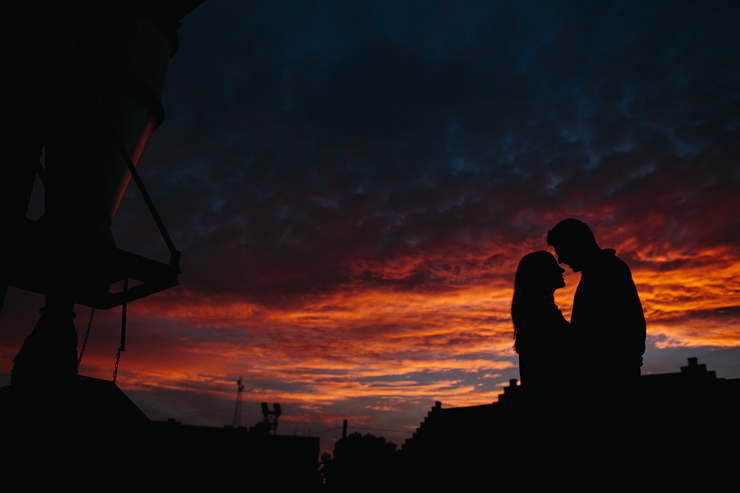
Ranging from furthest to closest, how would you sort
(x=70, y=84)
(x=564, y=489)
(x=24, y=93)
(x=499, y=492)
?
(x=499, y=492) < (x=70, y=84) < (x=24, y=93) < (x=564, y=489)

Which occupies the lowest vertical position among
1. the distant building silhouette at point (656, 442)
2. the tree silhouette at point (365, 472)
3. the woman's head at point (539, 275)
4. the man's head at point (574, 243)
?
the tree silhouette at point (365, 472)

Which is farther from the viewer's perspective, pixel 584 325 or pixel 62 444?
pixel 62 444

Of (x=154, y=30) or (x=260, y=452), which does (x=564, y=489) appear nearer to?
(x=154, y=30)

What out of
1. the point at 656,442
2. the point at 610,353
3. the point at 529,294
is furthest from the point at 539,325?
the point at 656,442

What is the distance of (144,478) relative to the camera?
3725 millimetres

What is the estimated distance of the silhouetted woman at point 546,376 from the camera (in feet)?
6.96

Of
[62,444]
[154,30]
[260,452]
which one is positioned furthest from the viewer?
[260,452]

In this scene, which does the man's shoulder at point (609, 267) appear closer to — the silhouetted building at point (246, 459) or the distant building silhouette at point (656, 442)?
the distant building silhouette at point (656, 442)

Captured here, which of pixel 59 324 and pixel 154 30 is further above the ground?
pixel 154 30

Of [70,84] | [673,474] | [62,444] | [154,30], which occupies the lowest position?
[673,474]

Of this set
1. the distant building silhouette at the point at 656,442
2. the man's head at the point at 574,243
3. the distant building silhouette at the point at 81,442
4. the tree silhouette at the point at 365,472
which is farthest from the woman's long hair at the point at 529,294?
the tree silhouette at the point at 365,472

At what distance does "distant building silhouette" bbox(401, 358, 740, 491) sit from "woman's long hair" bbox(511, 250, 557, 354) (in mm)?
17740

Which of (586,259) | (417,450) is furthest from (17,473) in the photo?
(417,450)

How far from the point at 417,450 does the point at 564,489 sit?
114 ft
